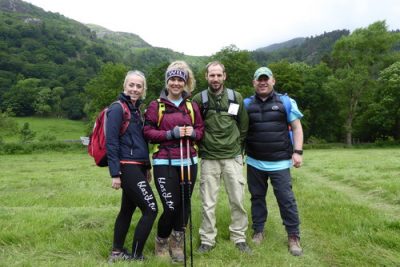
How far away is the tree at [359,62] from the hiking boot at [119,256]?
45.6 m

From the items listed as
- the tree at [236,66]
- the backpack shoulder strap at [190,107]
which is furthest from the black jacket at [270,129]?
the tree at [236,66]

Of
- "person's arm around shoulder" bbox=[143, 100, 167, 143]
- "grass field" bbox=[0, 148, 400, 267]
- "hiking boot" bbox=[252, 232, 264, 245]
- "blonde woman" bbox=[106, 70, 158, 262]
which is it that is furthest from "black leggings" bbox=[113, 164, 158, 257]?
"hiking boot" bbox=[252, 232, 264, 245]

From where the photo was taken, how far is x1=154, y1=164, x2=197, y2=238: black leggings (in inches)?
209

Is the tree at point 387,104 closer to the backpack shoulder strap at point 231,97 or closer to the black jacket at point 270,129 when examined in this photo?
the black jacket at point 270,129

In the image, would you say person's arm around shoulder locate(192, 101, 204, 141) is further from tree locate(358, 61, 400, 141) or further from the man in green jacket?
tree locate(358, 61, 400, 141)

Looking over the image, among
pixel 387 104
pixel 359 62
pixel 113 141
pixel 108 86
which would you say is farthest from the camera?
pixel 108 86

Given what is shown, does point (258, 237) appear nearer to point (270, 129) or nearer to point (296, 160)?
point (296, 160)

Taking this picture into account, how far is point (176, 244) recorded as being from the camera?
560 cm

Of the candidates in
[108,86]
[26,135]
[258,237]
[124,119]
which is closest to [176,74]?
[124,119]

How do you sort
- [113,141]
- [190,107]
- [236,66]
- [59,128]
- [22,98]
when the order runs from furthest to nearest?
[22,98] → [59,128] → [236,66] → [190,107] → [113,141]

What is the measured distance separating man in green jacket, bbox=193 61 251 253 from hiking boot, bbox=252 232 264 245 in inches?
11.5

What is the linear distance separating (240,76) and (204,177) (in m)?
50.1

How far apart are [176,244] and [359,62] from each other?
48517 mm

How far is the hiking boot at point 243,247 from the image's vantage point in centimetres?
576
